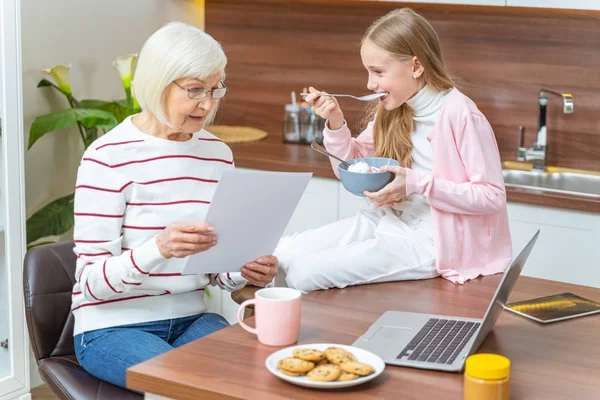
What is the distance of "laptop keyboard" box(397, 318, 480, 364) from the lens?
4.62 feet

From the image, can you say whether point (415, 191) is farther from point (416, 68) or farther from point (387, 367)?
point (387, 367)

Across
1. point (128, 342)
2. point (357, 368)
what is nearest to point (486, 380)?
point (357, 368)

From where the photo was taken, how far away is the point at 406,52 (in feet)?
6.84

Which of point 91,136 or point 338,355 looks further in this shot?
point 91,136

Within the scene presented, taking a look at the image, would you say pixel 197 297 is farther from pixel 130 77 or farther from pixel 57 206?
pixel 130 77

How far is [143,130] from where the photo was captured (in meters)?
1.90

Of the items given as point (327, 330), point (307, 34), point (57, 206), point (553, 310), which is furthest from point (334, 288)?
point (307, 34)

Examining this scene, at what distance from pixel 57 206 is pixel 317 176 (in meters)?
0.93

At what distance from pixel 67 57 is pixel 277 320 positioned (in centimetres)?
211

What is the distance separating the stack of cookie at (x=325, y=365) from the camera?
4.22 feet

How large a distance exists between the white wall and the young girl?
4.36 ft

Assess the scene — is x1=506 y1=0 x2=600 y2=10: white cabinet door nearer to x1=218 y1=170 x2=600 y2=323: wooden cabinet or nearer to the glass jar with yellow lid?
x1=218 y1=170 x2=600 y2=323: wooden cabinet

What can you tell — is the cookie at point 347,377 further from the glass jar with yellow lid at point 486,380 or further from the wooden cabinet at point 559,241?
the wooden cabinet at point 559,241

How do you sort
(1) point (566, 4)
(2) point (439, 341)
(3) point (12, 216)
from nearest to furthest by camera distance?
(2) point (439, 341)
(3) point (12, 216)
(1) point (566, 4)
